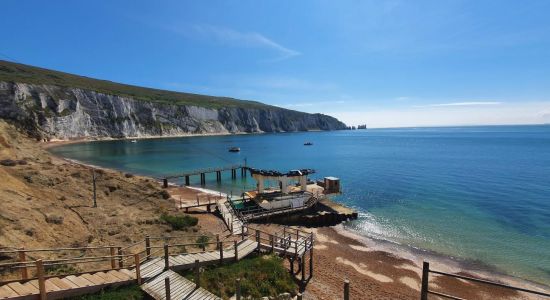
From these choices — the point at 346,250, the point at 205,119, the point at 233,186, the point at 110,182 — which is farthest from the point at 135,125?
the point at 346,250

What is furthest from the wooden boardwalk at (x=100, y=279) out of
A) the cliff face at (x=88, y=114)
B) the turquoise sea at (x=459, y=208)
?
the cliff face at (x=88, y=114)

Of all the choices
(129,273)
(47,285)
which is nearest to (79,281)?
(47,285)

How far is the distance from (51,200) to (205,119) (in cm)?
17064

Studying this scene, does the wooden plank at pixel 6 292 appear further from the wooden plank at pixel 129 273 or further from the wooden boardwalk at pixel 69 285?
the wooden plank at pixel 129 273

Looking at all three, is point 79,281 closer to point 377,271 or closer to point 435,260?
point 377,271

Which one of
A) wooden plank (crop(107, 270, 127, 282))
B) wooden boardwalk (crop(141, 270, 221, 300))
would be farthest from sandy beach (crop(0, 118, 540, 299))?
wooden boardwalk (crop(141, 270, 221, 300))

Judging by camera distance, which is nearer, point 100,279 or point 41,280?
point 41,280

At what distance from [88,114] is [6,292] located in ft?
458

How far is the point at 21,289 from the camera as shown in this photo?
335 inches

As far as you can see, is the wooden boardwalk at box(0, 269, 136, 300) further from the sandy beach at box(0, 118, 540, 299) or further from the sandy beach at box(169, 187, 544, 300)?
the sandy beach at box(169, 187, 544, 300)

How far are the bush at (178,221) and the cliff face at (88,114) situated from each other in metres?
103

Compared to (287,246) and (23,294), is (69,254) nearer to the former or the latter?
(23,294)

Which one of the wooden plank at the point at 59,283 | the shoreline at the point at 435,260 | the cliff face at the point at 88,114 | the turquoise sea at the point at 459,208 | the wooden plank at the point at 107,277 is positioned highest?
the cliff face at the point at 88,114

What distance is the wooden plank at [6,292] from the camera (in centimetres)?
809
